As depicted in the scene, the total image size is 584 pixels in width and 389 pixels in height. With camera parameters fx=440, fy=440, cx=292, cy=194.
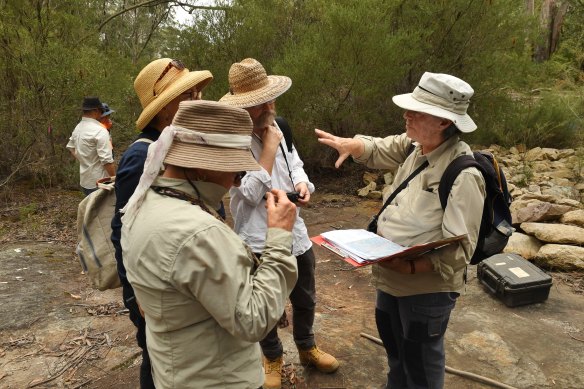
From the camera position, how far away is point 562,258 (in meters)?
4.82

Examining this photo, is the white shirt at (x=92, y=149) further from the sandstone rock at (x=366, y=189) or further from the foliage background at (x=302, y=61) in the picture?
the sandstone rock at (x=366, y=189)

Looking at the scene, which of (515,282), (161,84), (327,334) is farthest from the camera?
(515,282)

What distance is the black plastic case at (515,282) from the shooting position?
4.02 meters

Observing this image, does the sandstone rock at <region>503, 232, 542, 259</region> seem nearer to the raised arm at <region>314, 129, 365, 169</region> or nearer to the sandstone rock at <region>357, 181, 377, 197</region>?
the sandstone rock at <region>357, 181, 377, 197</region>

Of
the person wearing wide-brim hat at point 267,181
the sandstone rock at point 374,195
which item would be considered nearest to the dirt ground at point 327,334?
the person wearing wide-brim hat at point 267,181

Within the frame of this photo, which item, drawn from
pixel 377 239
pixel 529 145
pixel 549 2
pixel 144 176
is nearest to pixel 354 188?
pixel 529 145

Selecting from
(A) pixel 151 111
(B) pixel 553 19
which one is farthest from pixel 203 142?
(B) pixel 553 19

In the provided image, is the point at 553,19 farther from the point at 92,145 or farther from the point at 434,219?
the point at 434,219

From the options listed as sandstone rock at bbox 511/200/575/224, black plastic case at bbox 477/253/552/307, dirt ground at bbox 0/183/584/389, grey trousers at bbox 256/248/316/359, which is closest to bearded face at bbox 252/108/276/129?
grey trousers at bbox 256/248/316/359

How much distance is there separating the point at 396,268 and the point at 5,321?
3473 millimetres

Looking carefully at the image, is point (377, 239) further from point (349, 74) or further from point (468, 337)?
point (349, 74)

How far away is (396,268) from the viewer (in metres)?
2.14

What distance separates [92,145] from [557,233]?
18.4 ft

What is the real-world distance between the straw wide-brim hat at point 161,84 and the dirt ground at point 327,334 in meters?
1.94
